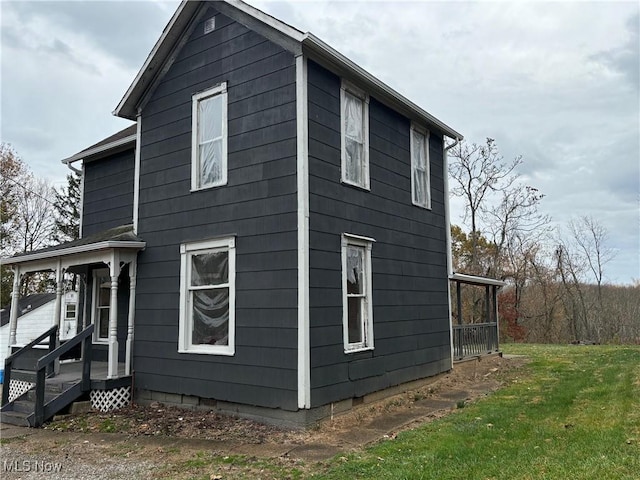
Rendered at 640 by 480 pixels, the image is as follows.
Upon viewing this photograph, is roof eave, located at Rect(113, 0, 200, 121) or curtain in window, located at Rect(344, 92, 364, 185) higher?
roof eave, located at Rect(113, 0, 200, 121)

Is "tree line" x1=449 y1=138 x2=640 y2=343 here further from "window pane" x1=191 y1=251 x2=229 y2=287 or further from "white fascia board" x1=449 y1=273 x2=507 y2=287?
"window pane" x1=191 y1=251 x2=229 y2=287

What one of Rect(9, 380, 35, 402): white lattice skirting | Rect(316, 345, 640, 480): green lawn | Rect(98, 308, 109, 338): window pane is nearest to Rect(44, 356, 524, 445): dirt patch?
Rect(316, 345, 640, 480): green lawn

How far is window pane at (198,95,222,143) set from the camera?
866 cm

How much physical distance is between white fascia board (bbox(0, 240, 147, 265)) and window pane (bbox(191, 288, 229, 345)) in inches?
61.9

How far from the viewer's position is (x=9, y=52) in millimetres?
13883

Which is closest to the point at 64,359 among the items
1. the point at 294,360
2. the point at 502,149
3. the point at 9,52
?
the point at 294,360

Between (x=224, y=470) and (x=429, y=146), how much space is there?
8.36 metres

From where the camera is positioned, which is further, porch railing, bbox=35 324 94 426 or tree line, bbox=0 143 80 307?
tree line, bbox=0 143 80 307

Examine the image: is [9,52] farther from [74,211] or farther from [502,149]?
[502,149]

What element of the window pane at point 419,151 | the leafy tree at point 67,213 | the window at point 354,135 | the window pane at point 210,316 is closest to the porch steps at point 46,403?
the window pane at point 210,316

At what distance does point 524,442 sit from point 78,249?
25.7ft

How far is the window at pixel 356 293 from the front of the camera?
8.10 m

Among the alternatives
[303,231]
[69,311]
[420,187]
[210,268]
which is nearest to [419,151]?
[420,187]

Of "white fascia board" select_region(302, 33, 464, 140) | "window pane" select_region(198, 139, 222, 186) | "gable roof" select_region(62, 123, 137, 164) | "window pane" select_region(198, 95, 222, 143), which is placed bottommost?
"window pane" select_region(198, 139, 222, 186)
